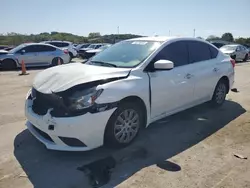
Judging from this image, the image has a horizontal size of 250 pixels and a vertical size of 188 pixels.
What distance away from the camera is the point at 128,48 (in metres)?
5.20

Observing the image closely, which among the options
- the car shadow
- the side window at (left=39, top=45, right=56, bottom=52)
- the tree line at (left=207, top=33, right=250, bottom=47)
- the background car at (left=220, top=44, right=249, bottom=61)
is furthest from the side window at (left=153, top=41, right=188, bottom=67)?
the tree line at (left=207, top=33, right=250, bottom=47)

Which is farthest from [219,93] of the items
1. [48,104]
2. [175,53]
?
[48,104]

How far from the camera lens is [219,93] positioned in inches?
253

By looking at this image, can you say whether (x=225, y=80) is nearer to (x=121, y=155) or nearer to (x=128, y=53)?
(x=128, y=53)

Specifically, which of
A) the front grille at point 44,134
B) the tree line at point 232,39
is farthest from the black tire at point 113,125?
the tree line at point 232,39

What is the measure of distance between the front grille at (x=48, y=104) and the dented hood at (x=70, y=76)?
84mm

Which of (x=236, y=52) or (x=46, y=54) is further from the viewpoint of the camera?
(x=236, y=52)

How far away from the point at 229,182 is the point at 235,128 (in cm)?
207

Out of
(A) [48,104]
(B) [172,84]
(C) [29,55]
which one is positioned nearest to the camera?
(A) [48,104]

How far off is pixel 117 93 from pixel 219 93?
3395 millimetres

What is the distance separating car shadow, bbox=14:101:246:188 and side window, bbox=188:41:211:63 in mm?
1273

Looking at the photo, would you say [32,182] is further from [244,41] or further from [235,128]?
Answer: [244,41]

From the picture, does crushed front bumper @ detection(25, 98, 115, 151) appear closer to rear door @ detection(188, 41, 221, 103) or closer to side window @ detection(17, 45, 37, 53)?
rear door @ detection(188, 41, 221, 103)

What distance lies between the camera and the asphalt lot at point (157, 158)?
11.0ft
